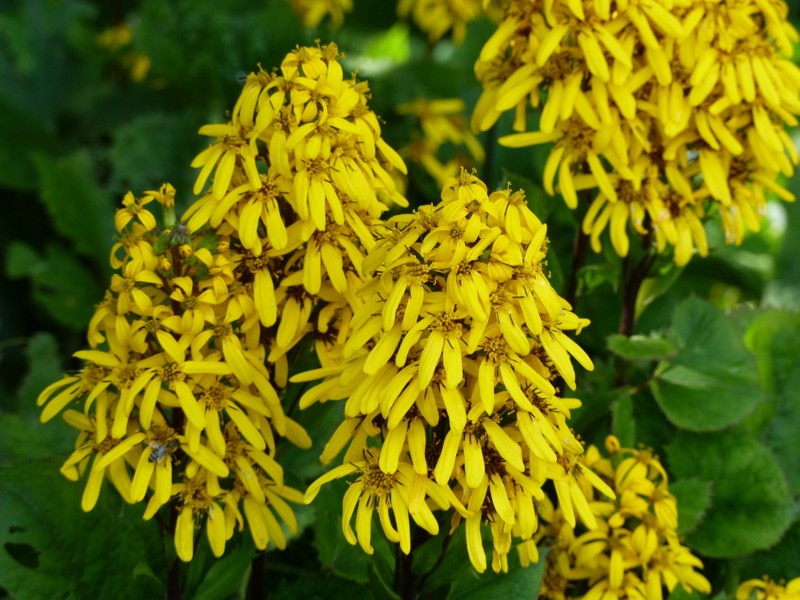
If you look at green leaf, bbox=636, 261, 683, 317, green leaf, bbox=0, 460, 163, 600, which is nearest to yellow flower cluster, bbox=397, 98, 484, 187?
green leaf, bbox=636, 261, 683, 317

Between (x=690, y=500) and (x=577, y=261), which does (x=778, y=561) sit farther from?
(x=577, y=261)

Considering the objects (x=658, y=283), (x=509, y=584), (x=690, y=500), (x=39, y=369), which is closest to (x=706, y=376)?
(x=658, y=283)

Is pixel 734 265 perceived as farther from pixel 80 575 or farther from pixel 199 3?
pixel 80 575

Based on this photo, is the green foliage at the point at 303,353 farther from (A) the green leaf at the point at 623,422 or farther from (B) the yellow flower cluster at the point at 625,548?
(B) the yellow flower cluster at the point at 625,548

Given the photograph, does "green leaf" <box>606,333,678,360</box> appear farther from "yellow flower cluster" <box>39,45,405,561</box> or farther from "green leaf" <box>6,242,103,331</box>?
"green leaf" <box>6,242,103,331</box>

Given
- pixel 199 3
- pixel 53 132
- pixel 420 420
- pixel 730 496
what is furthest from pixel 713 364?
pixel 53 132

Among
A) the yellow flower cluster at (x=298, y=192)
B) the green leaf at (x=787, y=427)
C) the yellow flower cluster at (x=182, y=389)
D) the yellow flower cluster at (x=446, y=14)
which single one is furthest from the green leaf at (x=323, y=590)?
the yellow flower cluster at (x=446, y=14)
